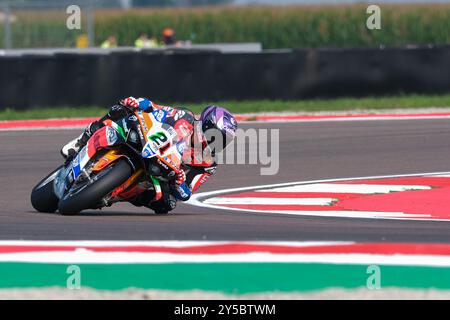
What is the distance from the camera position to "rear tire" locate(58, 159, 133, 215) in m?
9.93

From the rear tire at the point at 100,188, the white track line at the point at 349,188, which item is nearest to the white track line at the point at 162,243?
the rear tire at the point at 100,188

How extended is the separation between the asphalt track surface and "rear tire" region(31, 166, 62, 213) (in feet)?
0.36

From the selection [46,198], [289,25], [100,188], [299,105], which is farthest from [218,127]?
[289,25]

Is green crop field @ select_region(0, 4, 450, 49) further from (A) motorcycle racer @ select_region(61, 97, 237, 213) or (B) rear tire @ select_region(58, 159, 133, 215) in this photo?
(B) rear tire @ select_region(58, 159, 133, 215)

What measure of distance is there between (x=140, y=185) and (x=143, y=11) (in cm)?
4064

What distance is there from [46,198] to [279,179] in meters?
Result: 3.92

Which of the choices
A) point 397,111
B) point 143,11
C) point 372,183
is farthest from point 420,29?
point 372,183

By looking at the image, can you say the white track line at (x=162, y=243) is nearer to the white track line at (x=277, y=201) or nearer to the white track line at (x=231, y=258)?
the white track line at (x=231, y=258)

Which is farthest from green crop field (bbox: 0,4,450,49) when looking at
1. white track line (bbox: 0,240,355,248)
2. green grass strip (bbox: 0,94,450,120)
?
white track line (bbox: 0,240,355,248)

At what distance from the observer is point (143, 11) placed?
50.3 meters

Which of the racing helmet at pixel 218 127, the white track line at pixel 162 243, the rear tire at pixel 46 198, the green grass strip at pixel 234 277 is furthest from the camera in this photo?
the rear tire at pixel 46 198

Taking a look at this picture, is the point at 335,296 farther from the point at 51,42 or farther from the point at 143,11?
the point at 143,11

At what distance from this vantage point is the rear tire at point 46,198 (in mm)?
10810

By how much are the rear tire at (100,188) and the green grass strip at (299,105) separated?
458 inches
